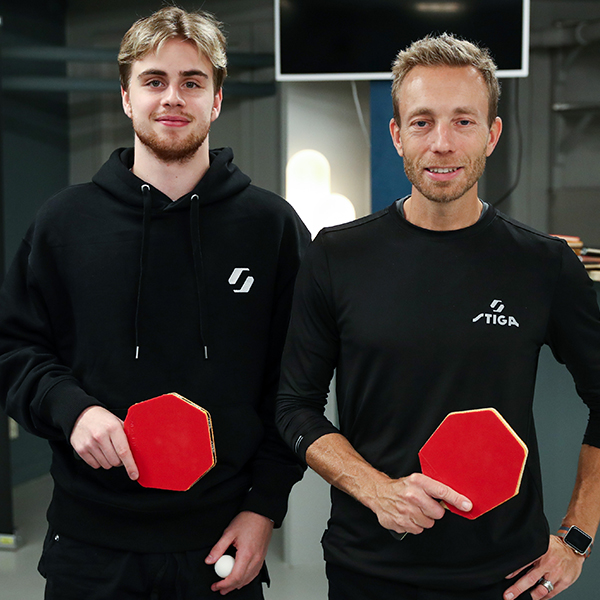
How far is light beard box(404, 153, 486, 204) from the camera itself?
3.95 ft

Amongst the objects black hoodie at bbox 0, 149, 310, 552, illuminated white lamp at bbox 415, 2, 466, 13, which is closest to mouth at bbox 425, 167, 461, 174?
black hoodie at bbox 0, 149, 310, 552

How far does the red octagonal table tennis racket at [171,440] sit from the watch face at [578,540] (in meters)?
0.61

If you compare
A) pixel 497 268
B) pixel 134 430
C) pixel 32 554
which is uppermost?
pixel 497 268

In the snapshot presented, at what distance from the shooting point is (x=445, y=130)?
1201 mm

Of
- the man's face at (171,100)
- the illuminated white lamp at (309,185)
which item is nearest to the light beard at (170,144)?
the man's face at (171,100)

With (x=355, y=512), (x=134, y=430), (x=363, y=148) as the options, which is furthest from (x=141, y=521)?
(x=363, y=148)

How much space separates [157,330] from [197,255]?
0.51ft

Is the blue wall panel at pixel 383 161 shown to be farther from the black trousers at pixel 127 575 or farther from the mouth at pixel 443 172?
the black trousers at pixel 127 575

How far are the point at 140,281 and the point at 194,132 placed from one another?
29 centimetres

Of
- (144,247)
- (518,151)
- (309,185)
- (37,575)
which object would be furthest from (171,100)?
(518,151)

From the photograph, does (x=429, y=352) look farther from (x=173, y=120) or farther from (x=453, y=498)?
(x=173, y=120)

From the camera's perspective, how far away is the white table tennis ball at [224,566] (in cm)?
134

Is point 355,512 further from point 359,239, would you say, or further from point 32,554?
point 32,554

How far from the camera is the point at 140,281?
136cm
